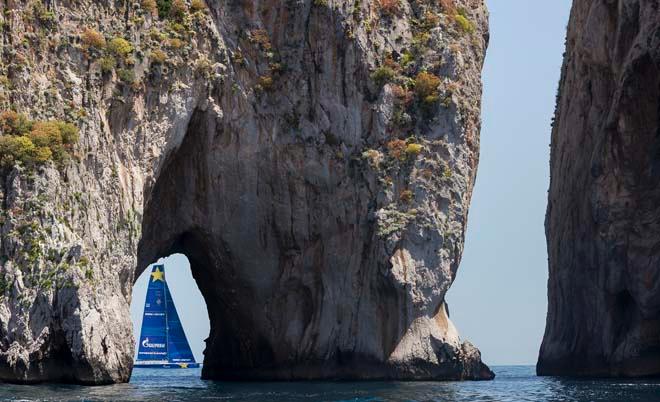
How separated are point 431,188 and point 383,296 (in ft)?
22.6

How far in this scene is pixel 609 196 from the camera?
76.8 metres

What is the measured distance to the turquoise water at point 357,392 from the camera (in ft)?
179

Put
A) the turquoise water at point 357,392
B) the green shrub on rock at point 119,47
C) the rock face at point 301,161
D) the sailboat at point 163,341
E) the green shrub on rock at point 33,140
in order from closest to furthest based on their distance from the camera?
the turquoise water at point 357,392, the green shrub on rock at point 33,140, the green shrub on rock at point 119,47, the rock face at point 301,161, the sailboat at point 163,341

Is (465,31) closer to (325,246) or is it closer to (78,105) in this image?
(325,246)

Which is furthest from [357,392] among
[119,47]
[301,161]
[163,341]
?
[163,341]

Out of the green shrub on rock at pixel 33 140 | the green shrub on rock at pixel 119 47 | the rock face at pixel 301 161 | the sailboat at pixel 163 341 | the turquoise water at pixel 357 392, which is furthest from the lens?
the sailboat at pixel 163 341

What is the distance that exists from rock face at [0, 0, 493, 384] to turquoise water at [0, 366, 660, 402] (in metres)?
5.18

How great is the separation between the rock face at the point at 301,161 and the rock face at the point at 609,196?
6.84 metres

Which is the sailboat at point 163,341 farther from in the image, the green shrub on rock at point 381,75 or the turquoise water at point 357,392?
the green shrub on rock at point 381,75

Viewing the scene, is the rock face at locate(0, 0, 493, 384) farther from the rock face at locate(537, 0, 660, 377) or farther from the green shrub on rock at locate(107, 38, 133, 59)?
the rock face at locate(537, 0, 660, 377)

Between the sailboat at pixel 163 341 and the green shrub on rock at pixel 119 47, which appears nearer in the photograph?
the green shrub on rock at pixel 119 47

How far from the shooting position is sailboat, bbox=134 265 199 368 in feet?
330

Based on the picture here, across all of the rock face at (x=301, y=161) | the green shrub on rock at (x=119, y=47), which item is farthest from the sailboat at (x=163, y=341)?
the green shrub on rock at (x=119, y=47)

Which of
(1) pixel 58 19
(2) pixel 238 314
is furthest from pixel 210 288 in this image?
(1) pixel 58 19
